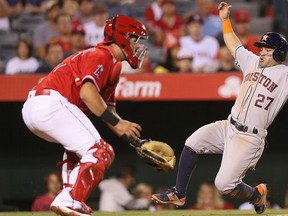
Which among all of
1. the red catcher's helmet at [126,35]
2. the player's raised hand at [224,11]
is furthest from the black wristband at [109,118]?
the player's raised hand at [224,11]

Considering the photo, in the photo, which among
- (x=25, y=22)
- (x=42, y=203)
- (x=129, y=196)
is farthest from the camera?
(x=25, y=22)

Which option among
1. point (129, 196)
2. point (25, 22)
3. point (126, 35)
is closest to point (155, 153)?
point (126, 35)

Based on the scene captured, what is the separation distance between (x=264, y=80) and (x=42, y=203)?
3.96 metres

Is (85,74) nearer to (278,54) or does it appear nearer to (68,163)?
(68,163)

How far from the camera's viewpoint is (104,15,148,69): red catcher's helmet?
600 centimetres

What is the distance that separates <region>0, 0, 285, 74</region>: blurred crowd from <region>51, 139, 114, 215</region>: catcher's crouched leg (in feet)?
13.4

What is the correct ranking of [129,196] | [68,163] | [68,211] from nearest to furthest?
[68,211] → [68,163] → [129,196]

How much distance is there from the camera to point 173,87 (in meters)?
9.39

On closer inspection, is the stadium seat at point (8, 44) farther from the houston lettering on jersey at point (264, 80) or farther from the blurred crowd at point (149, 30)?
the houston lettering on jersey at point (264, 80)

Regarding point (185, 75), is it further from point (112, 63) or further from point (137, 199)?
point (112, 63)

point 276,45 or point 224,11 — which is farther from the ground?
point 224,11

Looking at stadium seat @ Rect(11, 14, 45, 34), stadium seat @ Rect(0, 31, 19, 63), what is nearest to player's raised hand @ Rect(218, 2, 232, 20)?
stadium seat @ Rect(0, 31, 19, 63)

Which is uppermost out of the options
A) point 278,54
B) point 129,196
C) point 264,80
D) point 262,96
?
point 278,54

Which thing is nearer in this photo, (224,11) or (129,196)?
(224,11)
